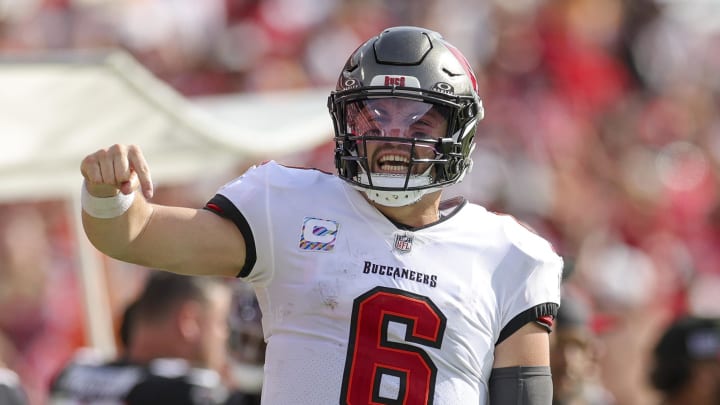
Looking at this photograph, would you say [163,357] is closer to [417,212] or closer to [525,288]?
[417,212]

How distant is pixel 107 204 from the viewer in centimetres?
276

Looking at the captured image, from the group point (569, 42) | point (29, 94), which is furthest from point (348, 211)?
point (569, 42)

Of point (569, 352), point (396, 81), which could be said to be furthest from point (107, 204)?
point (569, 352)

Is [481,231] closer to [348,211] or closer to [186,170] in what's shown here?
[348,211]

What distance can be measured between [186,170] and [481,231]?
3.45 meters

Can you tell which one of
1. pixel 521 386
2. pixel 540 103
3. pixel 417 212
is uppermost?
pixel 540 103

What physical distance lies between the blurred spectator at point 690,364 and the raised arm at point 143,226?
2.47 meters

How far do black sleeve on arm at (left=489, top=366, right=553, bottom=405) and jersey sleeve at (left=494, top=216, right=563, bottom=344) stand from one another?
8 centimetres

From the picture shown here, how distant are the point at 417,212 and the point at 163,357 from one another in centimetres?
228

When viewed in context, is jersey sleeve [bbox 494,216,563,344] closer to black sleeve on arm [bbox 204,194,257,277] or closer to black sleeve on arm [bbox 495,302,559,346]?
black sleeve on arm [bbox 495,302,559,346]

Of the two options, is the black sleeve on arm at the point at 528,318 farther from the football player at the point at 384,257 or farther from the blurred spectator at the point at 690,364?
the blurred spectator at the point at 690,364

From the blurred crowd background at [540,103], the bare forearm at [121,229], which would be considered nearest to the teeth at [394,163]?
the bare forearm at [121,229]

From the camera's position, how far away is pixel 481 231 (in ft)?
10.2

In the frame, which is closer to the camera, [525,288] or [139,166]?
[139,166]
